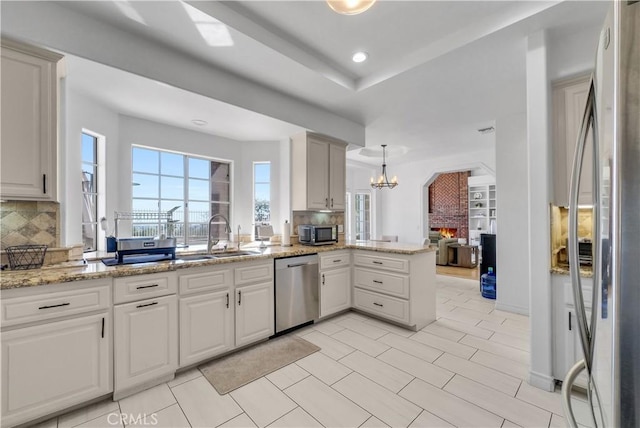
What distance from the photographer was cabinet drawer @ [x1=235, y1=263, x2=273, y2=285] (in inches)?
101

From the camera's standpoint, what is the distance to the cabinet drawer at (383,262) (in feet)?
10.1

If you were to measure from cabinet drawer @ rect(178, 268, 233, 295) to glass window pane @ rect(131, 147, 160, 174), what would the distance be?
220cm

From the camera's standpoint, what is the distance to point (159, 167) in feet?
12.5

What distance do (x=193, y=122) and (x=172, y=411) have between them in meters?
3.06

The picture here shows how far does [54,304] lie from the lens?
5.50 feet

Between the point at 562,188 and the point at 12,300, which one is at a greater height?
the point at 562,188

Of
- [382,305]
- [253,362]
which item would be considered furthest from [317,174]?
[253,362]

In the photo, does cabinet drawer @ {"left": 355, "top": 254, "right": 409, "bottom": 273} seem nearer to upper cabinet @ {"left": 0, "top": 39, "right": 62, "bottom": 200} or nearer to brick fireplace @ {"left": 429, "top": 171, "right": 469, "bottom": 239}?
upper cabinet @ {"left": 0, "top": 39, "right": 62, "bottom": 200}

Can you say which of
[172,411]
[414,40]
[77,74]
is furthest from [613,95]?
[77,74]

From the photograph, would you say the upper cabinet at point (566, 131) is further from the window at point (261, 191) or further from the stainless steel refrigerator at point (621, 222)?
the window at point (261, 191)

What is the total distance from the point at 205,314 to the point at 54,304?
38.3 inches

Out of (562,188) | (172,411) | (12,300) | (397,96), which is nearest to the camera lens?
(12,300)

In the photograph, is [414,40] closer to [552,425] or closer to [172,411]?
[552,425]

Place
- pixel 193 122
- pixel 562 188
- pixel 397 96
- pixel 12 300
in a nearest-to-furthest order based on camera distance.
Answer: pixel 12 300 → pixel 562 188 → pixel 397 96 → pixel 193 122
